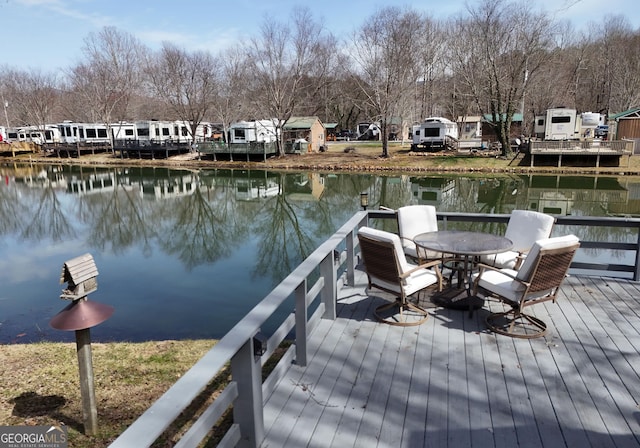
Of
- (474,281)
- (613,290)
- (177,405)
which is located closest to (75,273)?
(177,405)

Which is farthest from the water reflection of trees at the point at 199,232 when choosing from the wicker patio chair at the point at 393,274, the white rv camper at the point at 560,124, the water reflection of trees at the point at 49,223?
the white rv camper at the point at 560,124

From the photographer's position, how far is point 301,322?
333 centimetres

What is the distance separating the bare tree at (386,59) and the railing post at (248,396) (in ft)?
92.1

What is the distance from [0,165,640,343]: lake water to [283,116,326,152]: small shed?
8111mm

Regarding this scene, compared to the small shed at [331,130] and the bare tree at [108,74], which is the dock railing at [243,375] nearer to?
the small shed at [331,130]

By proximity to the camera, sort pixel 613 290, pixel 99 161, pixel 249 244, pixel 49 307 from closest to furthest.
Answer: pixel 613 290 → pixel 49 307 → pixel 249 244 → pixel 99 161

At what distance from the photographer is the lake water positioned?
7336 mm

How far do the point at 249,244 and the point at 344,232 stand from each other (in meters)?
7.57

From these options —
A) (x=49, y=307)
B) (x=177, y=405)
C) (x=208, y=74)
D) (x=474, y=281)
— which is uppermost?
(x=208, y=74)

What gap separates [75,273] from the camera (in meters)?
3.11

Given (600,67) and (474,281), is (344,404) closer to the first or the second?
(474,281)

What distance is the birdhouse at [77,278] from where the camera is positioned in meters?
3.10

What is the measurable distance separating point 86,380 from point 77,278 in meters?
0.95

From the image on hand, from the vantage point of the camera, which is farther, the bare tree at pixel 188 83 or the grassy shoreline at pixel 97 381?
the bare tree at pixel 188 83
